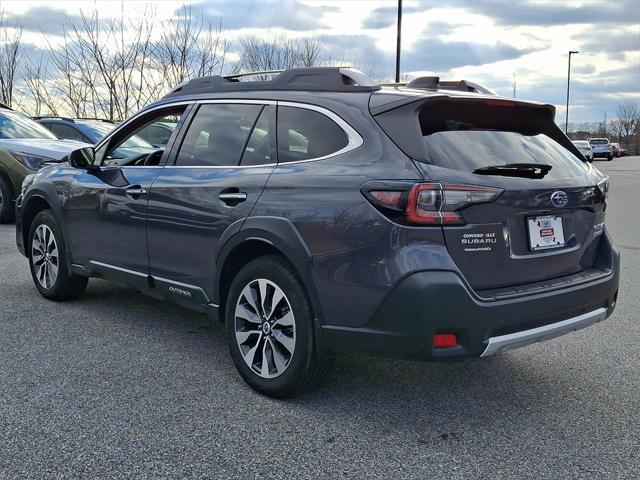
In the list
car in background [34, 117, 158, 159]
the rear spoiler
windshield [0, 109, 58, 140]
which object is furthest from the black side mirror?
car in background [34, 117, 158, 159]

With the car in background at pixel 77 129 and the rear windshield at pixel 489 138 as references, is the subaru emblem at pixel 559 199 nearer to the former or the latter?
the rear windshield at pixel 489 138

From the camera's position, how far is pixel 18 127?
10922 millimetres

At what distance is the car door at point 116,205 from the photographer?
4555mm

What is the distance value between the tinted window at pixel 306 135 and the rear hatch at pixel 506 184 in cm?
29

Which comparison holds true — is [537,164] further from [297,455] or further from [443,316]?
[297,455]

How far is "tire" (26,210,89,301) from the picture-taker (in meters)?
5.51

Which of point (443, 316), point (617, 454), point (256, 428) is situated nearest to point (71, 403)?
point (256, 428)

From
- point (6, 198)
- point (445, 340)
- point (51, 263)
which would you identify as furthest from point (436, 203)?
point (6, 198)

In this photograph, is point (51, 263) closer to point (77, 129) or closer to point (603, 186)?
point (603, 186)

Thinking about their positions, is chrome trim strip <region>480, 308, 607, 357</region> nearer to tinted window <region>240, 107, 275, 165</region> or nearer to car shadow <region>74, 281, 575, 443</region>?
car shadow <region>74, 281, 575, 443</region>

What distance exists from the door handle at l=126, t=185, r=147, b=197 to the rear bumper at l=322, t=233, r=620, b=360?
181 cm

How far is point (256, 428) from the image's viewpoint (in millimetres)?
3309

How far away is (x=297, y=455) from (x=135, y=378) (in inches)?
52.8

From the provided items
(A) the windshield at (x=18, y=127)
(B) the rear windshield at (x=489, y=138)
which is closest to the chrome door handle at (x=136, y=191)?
(B) the rear windshield at (x=489, y=138)
